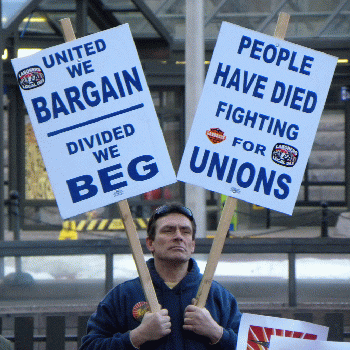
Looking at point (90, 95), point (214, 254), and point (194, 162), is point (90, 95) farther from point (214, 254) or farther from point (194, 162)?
point (214, 254)

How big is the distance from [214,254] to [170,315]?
289 mm

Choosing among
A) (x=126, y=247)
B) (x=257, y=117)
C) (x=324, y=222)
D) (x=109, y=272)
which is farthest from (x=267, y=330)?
(x=324, y=222)

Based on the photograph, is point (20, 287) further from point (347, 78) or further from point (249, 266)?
point (347, 78)

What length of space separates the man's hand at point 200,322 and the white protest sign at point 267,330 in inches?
5.5

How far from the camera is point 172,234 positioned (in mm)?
3205

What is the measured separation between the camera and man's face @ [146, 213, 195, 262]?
3.17m

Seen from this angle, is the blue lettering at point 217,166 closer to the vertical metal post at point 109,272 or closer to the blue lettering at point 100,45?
the blue lettering at point 100,45

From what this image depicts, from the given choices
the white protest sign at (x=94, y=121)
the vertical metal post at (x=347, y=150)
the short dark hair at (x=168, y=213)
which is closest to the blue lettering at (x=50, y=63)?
the white protest sign at (x=94, y=121)

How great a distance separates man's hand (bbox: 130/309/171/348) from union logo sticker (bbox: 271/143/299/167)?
0.78 meters

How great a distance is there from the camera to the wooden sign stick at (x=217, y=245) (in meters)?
3.13

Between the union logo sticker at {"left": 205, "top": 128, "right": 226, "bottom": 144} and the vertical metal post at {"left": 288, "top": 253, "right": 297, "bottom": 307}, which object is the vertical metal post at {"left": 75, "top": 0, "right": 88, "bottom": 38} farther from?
the union logo sticker at {"left": 205, "top": 128, "right": 226, "bottom": 144}

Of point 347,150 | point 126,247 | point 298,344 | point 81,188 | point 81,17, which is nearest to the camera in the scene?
point 298,344

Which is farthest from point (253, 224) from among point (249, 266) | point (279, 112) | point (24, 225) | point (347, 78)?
point (279, 112)

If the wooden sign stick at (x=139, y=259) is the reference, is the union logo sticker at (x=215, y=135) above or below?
above
